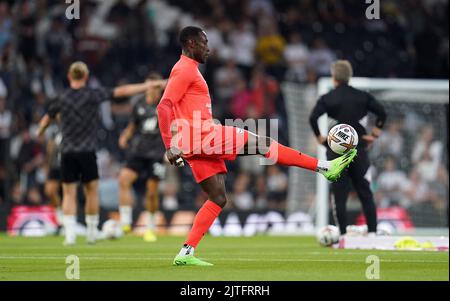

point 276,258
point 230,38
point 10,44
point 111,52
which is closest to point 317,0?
point 230,38

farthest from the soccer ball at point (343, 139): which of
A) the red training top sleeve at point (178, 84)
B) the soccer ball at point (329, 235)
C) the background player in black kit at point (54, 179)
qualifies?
the background player in black kit at point (54, 179)

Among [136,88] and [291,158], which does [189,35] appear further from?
[136,88]

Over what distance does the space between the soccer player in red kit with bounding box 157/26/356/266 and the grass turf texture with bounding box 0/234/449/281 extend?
53 centimetres

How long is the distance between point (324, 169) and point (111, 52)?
12.8m

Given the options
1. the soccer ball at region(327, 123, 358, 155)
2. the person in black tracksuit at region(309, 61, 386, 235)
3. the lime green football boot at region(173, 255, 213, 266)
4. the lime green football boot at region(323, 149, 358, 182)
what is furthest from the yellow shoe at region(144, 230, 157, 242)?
the lime green football boot at region(323, 149, 358, 182)

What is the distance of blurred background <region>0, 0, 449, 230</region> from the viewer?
782 inches

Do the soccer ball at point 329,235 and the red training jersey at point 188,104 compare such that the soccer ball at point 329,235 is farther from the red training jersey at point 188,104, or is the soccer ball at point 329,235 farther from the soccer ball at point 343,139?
the red training jersey at point 188,104

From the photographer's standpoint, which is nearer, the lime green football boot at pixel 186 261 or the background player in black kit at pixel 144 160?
the lime green football boot at pixel 186 261

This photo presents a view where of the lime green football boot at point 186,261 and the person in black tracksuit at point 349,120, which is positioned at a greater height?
the person in black tracksuit at point 349,120

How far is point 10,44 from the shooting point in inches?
819

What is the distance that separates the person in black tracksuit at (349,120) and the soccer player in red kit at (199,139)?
3312 mm

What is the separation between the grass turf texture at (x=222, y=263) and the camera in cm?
889

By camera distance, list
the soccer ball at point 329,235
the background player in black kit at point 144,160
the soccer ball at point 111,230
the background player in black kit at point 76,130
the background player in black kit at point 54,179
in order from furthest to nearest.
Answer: the background player in black kit at point 54,179 < the background player in black kit at point 144,160 < the soccer ball at point 111,230 < the background player in black kit at point 76,130 < the soccer ball at point 329,235

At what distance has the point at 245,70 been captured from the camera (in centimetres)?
2306
